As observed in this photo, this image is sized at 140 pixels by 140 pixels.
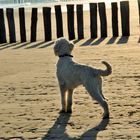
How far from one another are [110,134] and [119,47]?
7.59 meters

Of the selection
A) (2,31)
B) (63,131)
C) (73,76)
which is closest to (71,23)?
(2,31)

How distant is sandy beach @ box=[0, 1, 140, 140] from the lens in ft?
18.7

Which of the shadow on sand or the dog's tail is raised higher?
the dog's tail

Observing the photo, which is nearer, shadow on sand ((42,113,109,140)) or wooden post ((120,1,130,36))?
Result: shadow on sand ((42,113,109,140))

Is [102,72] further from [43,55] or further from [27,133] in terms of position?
[43,55]

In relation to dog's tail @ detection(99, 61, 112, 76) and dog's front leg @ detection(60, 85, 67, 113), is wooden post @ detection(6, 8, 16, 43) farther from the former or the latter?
dog's tail @ detection(99, 61, 112, 76)

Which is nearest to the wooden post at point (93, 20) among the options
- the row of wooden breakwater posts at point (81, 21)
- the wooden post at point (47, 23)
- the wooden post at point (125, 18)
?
the row of wooden breakwater posts at point (81, 21)

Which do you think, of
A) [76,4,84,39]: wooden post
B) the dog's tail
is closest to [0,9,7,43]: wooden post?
[76,4,84,39]: wooden post

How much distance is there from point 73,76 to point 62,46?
1.53 feet

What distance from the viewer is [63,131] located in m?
5.76

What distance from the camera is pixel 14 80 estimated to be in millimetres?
9117

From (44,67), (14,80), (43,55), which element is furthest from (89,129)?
(43,55)

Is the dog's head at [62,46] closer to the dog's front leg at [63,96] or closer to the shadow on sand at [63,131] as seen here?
the dog's front leg at [63,96]

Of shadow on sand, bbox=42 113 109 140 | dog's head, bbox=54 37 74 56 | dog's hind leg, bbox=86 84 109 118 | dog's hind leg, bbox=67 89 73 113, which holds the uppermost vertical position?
dog's head, bbox=54 37 74 56
